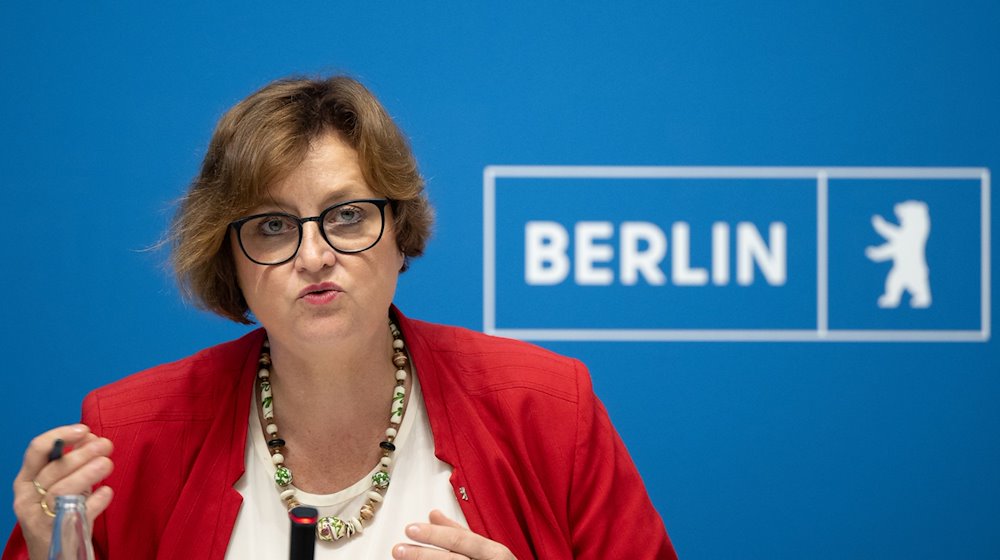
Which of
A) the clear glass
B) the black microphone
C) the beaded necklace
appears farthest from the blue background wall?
the black microphone

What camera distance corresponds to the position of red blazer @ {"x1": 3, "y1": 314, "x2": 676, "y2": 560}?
146 cm

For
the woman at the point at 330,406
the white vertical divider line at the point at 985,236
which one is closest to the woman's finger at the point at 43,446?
the woman at the point at 330,406

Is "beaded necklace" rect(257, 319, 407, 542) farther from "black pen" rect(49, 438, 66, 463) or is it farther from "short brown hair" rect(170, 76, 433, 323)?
"black pen" rect(49, 438, 66, 463)

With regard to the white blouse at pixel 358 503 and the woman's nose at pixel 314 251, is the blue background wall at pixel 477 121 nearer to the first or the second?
the white blouse at pixel 358 503

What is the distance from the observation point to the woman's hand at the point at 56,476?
3.92 feet

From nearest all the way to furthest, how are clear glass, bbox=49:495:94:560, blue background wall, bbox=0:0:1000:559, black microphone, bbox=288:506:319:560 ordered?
black microphone, bbox=288:506:319:560, clear glass, bbox=49:495:94:560, blue background wall, bbox=0:0:1000:559

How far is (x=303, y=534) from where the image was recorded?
798 mm

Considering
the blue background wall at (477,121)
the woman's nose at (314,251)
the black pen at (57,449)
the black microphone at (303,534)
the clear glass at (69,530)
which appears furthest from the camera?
the blue background wall at (477,121)

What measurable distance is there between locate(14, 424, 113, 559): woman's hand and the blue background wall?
1190 millimetres

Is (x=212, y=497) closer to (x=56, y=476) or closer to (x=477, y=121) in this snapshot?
(x=56, y=476)

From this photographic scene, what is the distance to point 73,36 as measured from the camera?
94.7 inches

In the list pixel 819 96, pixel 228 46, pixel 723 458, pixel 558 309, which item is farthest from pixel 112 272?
pixel 819 96

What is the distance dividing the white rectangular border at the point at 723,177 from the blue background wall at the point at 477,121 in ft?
0.07

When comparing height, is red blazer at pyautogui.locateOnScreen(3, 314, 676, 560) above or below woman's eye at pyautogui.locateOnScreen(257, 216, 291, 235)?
below
